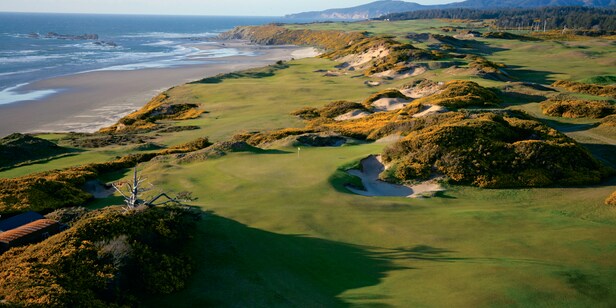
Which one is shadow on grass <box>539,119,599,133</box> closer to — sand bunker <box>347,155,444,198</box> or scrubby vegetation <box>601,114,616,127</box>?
scrubby vegetation <box>601,114,616,127</box>

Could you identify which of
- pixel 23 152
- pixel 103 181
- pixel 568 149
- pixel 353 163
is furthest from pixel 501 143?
pixel 23 152

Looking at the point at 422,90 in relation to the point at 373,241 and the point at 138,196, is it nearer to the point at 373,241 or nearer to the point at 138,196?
the point at 373,241

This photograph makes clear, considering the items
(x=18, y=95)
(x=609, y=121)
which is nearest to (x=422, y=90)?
(x=609, y=121)

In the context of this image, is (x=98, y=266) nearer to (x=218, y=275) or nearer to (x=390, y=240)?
(x=218, y=275)

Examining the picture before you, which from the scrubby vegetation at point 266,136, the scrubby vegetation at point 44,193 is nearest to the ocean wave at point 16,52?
the scrubby vegetation at point 266,136

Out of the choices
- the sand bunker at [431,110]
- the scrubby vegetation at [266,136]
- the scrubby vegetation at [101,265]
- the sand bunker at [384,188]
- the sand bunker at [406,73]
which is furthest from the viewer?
the sand bunker at [406,73]

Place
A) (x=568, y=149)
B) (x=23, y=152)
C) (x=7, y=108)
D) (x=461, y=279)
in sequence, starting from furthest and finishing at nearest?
(x=7, y=108) < (x=23, y=152) < (x=568, y=149) < (x=461, y=279)

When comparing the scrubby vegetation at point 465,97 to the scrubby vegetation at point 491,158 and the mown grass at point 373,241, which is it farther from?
the mown grass at point 373,241
